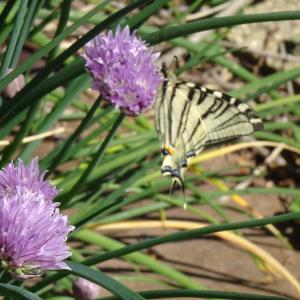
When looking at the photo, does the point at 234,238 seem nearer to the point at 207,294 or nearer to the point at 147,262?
the point at 147,262

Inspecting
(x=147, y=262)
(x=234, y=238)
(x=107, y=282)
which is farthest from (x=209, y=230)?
(x=234, y=238)

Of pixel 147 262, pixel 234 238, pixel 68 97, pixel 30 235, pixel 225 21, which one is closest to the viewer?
pixel 30 235

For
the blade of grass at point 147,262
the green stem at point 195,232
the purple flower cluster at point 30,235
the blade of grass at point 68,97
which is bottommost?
the purple flower cluster at point 30,235

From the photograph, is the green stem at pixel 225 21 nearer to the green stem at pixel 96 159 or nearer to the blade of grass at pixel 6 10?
the green stem at pixel 96 159

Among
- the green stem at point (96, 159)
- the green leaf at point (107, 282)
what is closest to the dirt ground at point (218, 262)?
the green stem at point (96, 159)

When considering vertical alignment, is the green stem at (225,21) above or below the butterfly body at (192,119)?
below

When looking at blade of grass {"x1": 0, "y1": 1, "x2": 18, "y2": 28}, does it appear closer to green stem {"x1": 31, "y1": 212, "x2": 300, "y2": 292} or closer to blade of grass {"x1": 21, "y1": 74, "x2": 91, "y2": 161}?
blade of grass {"x1": 21, "y1": 74, "x2": 91, "y2": 161}
